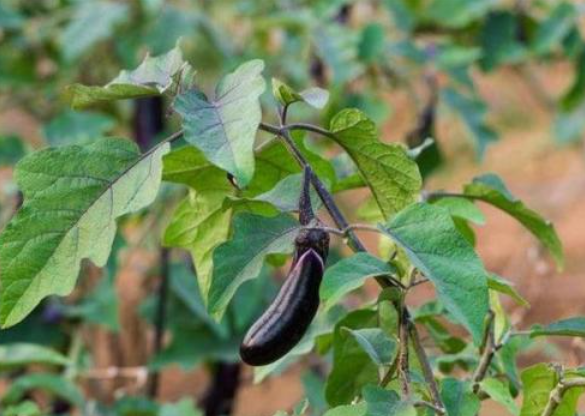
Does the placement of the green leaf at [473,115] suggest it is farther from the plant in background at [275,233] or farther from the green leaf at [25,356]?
the plant in background at [275,233]

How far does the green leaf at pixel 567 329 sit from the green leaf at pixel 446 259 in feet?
0.37

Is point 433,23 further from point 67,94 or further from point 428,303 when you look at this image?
Result: point 67,94

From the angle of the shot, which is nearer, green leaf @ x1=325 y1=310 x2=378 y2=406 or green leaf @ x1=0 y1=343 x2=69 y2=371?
green leaf @ x1=325 y1=310 x2=378 y2=406

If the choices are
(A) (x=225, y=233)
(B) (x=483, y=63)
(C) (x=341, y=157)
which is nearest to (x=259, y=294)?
(B) (x=483, y=63)

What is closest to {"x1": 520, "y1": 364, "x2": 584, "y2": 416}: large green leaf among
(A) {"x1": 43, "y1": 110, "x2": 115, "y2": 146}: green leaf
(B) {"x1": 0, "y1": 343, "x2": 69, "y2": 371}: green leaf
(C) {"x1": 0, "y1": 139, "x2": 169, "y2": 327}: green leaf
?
(C) {"x1": 0, "y1": 139, "x2": 169, "y2": 327}: green leaf

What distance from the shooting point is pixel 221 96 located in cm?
100

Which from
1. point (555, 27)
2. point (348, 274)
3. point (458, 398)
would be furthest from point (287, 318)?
point (555, 27)

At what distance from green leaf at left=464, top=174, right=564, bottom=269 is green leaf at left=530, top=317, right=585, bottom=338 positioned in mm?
193

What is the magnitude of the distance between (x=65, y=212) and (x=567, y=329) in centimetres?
38

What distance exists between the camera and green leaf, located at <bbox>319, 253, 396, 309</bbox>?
3.11 feet

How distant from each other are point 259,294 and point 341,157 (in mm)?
1152

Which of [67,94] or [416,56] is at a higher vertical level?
[67,94]

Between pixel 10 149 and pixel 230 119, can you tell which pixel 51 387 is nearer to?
pixel 10 149

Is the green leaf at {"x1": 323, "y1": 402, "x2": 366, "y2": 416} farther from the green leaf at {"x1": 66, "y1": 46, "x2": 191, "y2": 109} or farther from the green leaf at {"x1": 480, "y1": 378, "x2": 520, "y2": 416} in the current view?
Result: the green leaf at {"x1": 66, "y1": 46, "x2": 191, "y2": 109}
